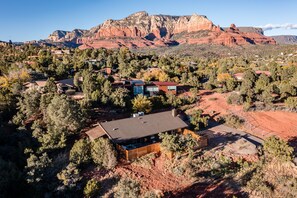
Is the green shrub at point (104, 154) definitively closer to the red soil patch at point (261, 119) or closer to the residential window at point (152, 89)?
the red soil patch at point (261, 119)

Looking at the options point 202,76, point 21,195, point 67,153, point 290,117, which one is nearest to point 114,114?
point 67,153

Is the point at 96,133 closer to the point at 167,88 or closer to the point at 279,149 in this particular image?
the point at 279,149

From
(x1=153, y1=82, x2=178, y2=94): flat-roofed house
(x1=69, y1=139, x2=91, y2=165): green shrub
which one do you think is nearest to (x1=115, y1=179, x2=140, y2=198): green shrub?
(x1=69, y1=139, x2=91, y2=165): green shrub

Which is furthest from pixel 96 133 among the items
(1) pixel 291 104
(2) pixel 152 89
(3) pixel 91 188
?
(1) pixel 291 104

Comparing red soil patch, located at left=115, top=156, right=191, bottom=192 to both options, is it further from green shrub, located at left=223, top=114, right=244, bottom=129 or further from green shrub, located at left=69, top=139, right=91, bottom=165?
green shrub, located at left=223, top=114, right=244, bottom=129

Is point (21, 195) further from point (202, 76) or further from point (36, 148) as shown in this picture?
point (202, 76)

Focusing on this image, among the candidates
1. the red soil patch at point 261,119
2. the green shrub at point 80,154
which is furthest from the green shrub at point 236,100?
the green shrub at point 80,154
